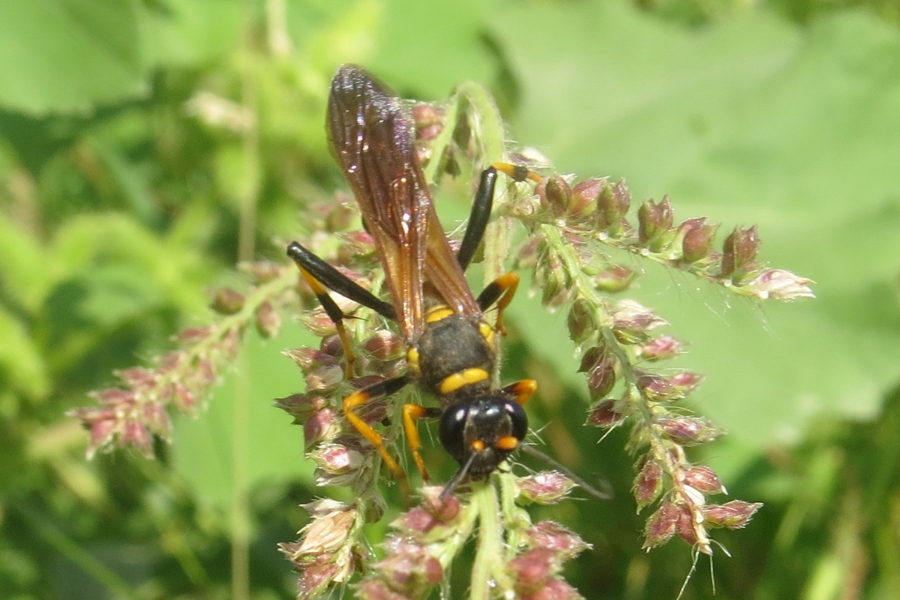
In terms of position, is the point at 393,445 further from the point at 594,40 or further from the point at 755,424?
the point at 594,40

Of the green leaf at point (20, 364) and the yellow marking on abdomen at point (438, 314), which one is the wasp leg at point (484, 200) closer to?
the yellow marking on abdomen at point (438, 314)

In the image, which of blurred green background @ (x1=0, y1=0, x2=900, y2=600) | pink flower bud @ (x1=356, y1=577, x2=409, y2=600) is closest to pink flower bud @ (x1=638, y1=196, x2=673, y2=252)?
pink flower bud @ (x1=356, y1=577, x2=409, y2=600)

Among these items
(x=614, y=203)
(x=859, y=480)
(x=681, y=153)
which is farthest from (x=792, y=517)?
(x=614, y=203)

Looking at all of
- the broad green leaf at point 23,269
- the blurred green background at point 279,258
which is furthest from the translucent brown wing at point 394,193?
the broad green leaf at point 23,269

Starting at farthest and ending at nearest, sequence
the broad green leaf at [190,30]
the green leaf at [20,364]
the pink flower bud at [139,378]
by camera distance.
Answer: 1. the broad green leaf at [190,30]
2. the green leaf at [20,364]
3. the pink flower bud at [139,378]

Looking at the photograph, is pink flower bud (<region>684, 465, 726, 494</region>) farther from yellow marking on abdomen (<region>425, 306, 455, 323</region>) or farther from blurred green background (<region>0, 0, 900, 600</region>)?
blurred green background (<region>0, 0, 900, 600</region>)
